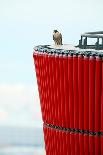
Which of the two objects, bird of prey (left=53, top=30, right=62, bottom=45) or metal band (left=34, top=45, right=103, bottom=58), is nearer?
metal band (left=34, top=45, right=103, bottom=58)

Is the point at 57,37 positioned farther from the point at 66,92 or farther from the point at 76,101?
the point at 76,101

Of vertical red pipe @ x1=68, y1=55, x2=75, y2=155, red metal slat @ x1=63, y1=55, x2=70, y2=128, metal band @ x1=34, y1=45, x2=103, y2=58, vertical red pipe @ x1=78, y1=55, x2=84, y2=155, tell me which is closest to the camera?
metal band @ x1=34, y1=45, x2=103, y2=58

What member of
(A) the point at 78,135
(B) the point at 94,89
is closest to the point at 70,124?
(A) the point at 78,135

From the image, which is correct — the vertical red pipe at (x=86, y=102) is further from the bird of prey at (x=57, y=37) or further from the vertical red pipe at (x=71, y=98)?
the bird of prey at (x=57, y=37)

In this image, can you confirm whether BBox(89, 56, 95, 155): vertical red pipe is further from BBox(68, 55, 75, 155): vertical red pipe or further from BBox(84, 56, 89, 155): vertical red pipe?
BBox(68, 55, 75, 155): vertical red pipe

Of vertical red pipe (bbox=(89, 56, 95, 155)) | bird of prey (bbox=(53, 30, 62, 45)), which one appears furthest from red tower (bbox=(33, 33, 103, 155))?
bird of prey (bbox=(53, 30, 62, 45))

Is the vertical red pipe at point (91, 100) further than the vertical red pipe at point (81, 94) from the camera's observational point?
No

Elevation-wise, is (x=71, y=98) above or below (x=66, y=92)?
below

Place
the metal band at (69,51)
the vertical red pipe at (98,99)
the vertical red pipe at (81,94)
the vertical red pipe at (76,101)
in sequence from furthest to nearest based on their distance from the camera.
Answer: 1. the vertical red pipe at (76,101)
2. the vertical red pipe at (81,94)
3. the vertical red pipe at (98,99)
4. the metal band at (69,51)

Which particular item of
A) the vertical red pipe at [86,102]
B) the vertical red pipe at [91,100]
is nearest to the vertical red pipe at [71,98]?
the vertical red pipe at [86,102]

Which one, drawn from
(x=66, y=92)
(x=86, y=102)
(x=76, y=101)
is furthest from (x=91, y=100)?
(x=66, y=92)

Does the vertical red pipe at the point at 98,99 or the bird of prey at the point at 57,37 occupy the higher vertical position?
the bird of prey at the point at 57,37

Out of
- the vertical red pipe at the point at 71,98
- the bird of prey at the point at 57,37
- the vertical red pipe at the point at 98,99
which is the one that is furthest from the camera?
the bird of prey at the point at 57,37

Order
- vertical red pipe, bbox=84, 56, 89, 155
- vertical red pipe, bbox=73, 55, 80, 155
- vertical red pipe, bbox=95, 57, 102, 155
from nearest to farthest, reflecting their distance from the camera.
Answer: vertical red pipe, bbox=95, 57, 102, 155 < vertical red pipe, bbox=84, 56, 89, 155 < vertical red pipe, bbox=73, 55, 80, 155
